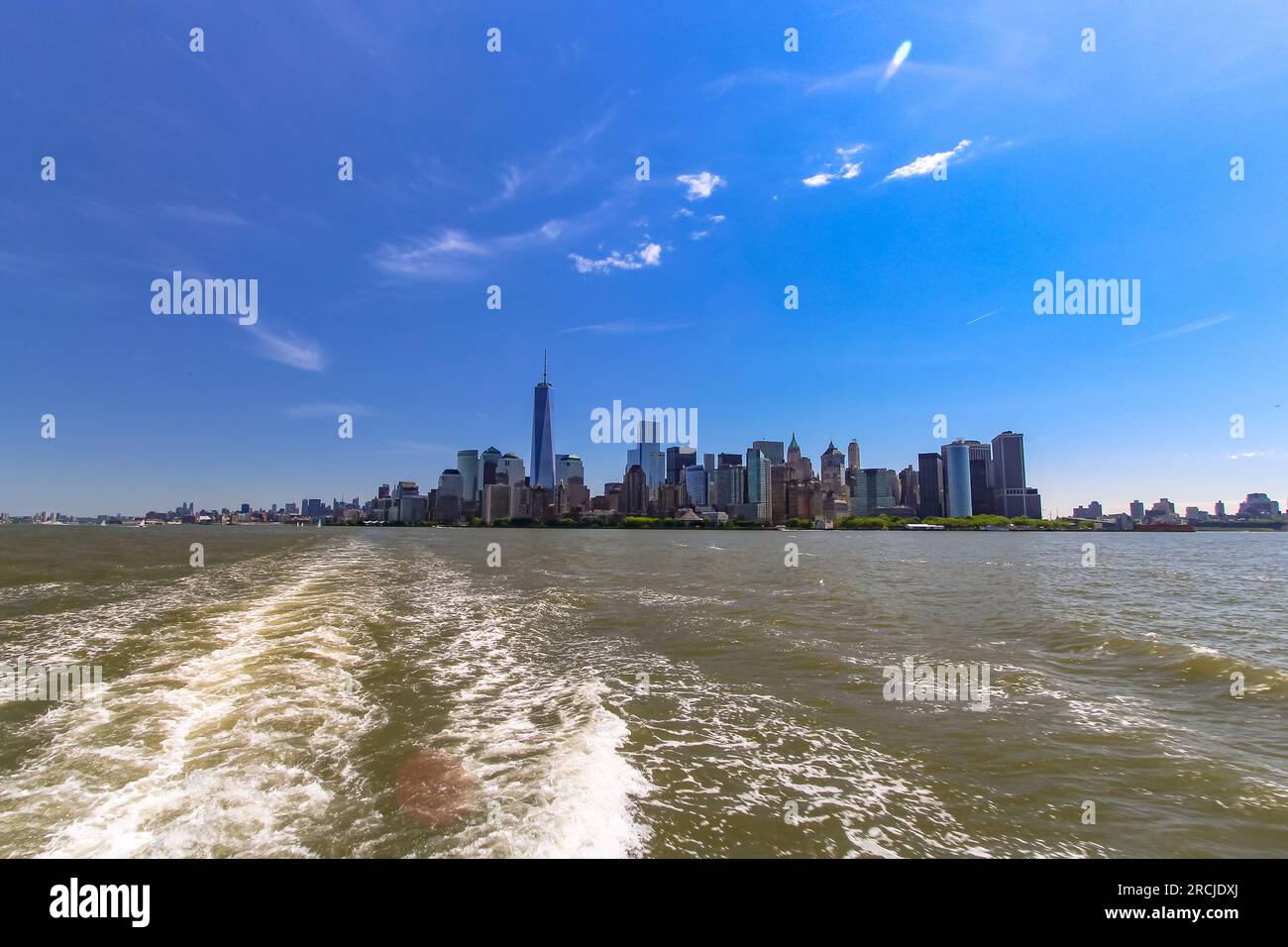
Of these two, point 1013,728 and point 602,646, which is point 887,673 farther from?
point 602,646

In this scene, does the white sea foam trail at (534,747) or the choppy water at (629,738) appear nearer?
the white sea foam trail at (534,747)

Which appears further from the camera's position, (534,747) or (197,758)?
(534,747)

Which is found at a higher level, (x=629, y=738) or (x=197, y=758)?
(x=197, y=758)

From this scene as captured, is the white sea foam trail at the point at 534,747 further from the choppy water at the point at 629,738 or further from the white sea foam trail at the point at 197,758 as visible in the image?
the white sea foam trail at the point at 197,758

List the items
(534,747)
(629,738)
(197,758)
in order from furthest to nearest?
(629,738)
(534,747)
(197,758)

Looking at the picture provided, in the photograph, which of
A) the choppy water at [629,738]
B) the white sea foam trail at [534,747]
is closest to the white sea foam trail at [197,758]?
the choppy water at [629,738]

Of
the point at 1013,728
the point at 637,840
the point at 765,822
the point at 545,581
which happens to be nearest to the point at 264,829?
the point at 637,840

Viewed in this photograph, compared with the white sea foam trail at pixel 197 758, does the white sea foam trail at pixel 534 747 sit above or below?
below

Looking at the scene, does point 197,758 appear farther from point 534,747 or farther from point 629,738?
point 629,738

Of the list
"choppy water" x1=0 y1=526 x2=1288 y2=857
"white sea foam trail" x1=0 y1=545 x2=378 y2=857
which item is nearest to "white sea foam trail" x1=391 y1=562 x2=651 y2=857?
"choppy water" x1=0 y1=526 x2=1288 y2=857

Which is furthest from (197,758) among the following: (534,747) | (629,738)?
(629,738)
